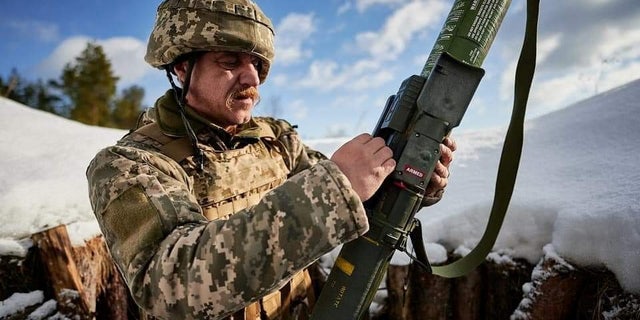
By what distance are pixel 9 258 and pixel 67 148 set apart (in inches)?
113

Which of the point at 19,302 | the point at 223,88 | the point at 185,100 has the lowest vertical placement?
the point at 19,302

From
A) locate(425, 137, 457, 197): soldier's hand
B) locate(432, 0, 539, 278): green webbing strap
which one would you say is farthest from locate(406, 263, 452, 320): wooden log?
locate(425, 137, 457, 197): soldier's hand

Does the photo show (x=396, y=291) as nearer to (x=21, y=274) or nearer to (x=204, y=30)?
(x=204, y=30)

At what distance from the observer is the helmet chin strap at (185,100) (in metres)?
1.76

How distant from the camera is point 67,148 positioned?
17.8 ft

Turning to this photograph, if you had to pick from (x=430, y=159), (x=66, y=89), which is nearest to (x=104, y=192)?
(x=430, y=159)

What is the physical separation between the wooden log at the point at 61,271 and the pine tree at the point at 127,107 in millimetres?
29669

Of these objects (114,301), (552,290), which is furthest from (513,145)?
(114,301)

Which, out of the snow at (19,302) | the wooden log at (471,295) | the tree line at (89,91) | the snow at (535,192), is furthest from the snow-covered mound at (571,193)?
the tree line at (89,91)

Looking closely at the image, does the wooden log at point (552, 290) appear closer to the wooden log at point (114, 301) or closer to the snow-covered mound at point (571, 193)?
the snow-covered mound at point (571, 193)

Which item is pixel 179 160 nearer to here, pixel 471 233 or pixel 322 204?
pixel 322 204

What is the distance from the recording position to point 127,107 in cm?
3022

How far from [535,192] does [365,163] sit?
2.45 meters

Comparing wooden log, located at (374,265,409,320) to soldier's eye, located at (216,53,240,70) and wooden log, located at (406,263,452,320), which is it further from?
soldier's eye, located at (216,53,240,70)
